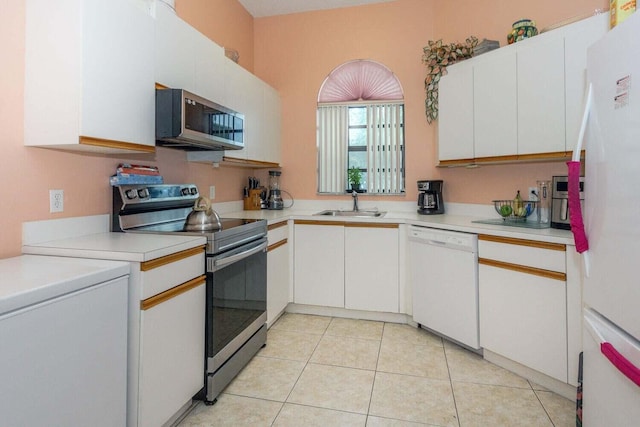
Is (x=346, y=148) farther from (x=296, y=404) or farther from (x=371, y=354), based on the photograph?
(x=296, y=404)

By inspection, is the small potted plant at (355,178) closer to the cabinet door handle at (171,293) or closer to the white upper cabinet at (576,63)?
the white upper cabinet at (576,63)

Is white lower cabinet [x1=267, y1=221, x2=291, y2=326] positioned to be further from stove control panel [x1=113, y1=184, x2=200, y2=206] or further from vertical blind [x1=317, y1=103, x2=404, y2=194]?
vertical blind [x1=317, y1=103, x2=404, y2=194]

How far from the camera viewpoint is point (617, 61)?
1.07 meters

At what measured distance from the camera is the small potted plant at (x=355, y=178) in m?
3.54

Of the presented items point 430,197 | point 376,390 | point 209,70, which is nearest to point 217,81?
point 209,70

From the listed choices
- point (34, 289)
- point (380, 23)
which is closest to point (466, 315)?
point (34, 289)

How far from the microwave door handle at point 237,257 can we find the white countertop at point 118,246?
5.7 inches

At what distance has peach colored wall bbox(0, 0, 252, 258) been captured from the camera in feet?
4.86

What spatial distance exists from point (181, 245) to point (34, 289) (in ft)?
2.05

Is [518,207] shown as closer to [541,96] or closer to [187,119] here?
[541,96]

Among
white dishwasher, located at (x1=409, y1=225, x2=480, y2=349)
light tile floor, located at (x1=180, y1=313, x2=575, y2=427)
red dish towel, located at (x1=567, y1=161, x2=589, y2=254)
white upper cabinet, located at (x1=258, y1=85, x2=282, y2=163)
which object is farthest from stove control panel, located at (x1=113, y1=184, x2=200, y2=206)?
red dish towel, located at (x1=567, y1=161, x2=589, y2=254)

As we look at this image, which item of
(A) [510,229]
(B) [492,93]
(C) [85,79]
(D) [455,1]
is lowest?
(A) [510,229]

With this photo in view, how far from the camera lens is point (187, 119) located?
1914 mm

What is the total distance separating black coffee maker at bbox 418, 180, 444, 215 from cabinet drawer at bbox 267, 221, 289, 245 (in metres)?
1.22
